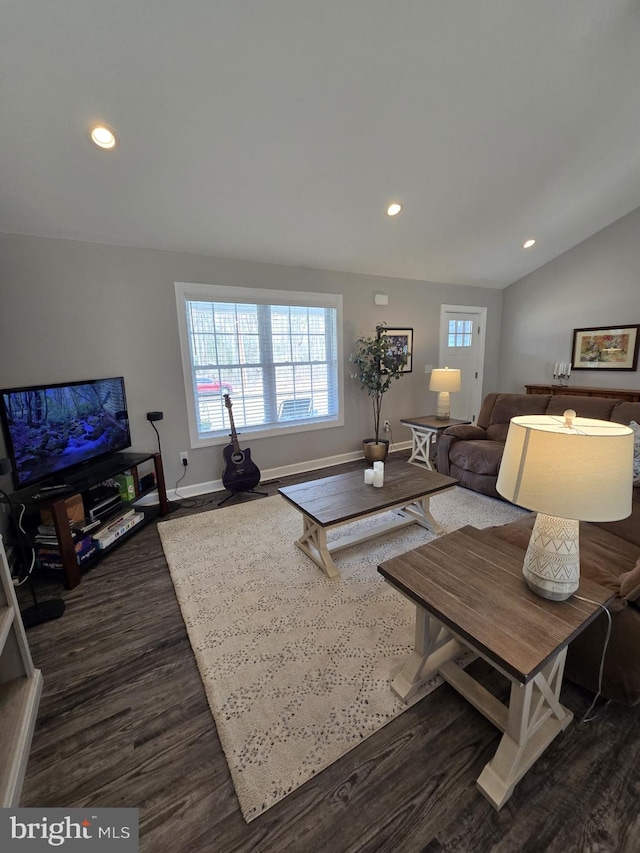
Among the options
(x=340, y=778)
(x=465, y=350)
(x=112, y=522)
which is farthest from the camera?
(x=465, y=350)

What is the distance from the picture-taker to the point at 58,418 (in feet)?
7.52

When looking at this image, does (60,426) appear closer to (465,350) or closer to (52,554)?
(52,554)

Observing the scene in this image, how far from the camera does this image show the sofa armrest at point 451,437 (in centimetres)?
362

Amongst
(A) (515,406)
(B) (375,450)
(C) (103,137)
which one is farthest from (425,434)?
(C) (103,137)

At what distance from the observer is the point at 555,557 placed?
1.12 metres

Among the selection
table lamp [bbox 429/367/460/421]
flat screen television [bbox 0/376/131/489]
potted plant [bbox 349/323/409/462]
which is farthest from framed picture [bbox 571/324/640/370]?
flat screen television [bbox 0/376/131/489]

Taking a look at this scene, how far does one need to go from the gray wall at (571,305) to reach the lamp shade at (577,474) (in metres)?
4.74

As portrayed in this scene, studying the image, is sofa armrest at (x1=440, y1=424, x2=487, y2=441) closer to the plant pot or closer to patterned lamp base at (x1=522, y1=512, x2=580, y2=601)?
the plant pot

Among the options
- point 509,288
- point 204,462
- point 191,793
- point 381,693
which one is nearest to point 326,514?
point 381,693

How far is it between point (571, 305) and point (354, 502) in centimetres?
476

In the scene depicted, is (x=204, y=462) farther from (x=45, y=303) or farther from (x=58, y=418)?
(x=45, y=303)

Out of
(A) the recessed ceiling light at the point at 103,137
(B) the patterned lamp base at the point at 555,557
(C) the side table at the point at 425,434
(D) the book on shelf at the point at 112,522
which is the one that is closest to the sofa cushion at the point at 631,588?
(B) the patterned lamp base at the point at 555,557

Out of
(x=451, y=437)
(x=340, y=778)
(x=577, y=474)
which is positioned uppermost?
(x=577, y=474)

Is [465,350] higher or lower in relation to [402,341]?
lower
